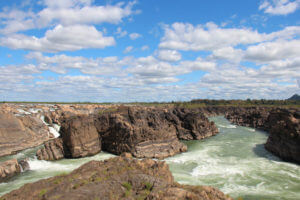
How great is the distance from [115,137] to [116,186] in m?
19.6

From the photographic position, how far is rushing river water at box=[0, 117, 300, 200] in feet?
53.3

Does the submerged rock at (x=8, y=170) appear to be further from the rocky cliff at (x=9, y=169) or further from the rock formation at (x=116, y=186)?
the rock formation at (x=116, y=186)

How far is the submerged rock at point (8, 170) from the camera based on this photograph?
18672 mm

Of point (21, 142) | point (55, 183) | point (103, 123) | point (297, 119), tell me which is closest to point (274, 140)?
point (297, 119)

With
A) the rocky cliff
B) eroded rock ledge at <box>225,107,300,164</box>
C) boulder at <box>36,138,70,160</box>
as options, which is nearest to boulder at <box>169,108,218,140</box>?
eroded rock ledge at <box>225,107,300,164</box>

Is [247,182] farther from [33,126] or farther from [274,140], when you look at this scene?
[33,126]

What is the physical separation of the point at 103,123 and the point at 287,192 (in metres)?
22.3

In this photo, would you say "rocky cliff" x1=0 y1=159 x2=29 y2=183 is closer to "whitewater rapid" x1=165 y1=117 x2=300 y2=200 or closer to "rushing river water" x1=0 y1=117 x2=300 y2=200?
"rushing river water" x1=0 y1=117 x2=300 y2=200

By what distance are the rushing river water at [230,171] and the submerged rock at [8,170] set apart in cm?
72

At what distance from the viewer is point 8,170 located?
757 inches

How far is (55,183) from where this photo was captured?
9.70 m

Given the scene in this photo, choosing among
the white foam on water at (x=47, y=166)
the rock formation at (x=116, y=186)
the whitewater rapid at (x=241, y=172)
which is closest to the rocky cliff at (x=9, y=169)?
the white foam on water at (x=47, y=166)

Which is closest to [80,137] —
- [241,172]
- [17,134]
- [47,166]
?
[47,166]

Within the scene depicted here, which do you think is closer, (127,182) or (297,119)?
(127,182)
